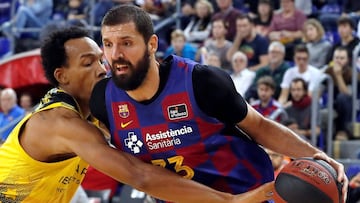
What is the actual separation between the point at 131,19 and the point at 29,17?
9618 mm

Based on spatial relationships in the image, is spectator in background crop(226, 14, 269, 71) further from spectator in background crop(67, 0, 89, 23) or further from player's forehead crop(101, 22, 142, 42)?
player's forehead crop(101, 22, 142, 42)

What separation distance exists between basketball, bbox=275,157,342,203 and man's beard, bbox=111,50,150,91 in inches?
34.1

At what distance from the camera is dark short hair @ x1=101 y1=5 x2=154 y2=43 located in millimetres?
4082

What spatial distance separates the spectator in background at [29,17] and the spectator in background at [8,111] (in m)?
2.20

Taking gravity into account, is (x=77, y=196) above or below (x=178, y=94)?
below

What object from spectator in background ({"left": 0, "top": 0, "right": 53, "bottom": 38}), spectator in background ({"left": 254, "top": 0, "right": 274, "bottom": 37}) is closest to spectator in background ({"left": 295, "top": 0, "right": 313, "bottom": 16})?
spectator in background ({"left": 254, "top": 0, "right": 274, "bottom": 37})

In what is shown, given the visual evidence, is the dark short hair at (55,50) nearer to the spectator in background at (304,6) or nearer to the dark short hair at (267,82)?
the dark short hair at (267,82)

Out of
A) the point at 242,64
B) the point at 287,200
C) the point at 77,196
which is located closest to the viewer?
the point at 287,200

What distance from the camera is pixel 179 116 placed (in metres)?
4.18

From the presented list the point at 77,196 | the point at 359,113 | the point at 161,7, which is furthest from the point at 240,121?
the point at 161,7

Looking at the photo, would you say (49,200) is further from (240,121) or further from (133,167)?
(240,121)

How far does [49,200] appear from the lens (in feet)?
15.7

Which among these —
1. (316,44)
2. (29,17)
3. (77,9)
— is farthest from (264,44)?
(29,17)

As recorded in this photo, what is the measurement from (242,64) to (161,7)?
10.2ft
